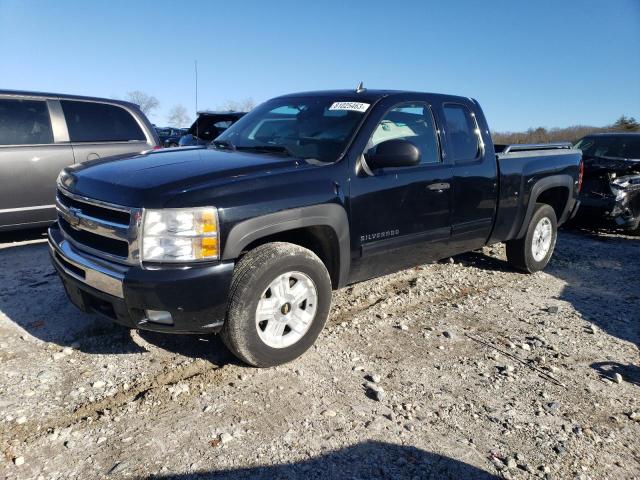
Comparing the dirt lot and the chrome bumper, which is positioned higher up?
the chrome bumper

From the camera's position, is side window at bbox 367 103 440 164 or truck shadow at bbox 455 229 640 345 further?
truck shadow at bbox 455 229 640 345

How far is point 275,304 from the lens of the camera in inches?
125

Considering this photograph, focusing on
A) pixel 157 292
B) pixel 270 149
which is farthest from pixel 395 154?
pixel 157 292

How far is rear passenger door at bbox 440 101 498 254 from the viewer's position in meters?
4.37

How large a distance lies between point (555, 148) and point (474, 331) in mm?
2885

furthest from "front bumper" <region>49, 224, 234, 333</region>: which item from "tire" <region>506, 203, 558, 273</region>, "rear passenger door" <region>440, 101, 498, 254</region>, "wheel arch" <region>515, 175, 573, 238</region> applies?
"tire" <region>506, 203, 558, 273</region>

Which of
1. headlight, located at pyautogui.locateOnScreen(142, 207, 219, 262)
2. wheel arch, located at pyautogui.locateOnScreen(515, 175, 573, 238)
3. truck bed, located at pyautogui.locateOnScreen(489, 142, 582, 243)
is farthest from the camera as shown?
wheel arch, located at pyautogui.locateOnScreen(515, 175, 573, 238)

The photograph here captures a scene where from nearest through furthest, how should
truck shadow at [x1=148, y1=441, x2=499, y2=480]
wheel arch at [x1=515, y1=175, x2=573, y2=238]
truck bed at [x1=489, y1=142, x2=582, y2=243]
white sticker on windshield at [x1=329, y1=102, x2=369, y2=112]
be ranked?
1. truck shadow at [x1=148, y1=441, x2=499, y2=480]
2. white sticker on windshield at [x1=329, y1=102, x2=369, y2=112]
3. truck bed at [x1=489, y1=142, x2=582, y2=243]
4. wheel arch at [x1=515, y1=175, x2=573, y2=238]

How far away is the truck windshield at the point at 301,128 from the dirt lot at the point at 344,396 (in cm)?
140

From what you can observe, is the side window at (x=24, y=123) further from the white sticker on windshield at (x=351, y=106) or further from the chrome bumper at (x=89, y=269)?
→ the white sticker on windshield at (x=351, y=106)

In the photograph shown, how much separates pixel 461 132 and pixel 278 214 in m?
2.30

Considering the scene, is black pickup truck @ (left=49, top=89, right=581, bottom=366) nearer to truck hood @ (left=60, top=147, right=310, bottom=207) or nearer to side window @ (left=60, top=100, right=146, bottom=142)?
truck hood @ (left=60, top=147, right=310, bottom=207)

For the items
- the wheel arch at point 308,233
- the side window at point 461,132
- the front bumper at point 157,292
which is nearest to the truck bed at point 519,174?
the side window at point 461,132

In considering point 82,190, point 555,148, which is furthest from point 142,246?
point 555,148
